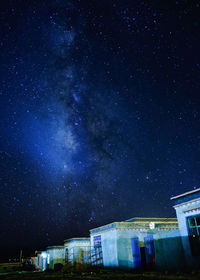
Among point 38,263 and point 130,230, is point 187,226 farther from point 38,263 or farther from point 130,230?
point 38,263

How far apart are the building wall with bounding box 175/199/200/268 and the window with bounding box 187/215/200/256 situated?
0.22 meters

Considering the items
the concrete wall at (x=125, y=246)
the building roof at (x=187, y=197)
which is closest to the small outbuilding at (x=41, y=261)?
the concrete wall at (x=125, y=246)

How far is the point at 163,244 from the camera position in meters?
16.2

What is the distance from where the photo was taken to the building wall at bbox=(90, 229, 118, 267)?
64.7 feet

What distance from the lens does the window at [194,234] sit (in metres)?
14.1

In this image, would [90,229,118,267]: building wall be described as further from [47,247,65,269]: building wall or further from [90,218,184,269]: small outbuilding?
[47,247,65,269]: building wall

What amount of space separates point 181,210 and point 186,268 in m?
3.66

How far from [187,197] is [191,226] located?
6.18 ft

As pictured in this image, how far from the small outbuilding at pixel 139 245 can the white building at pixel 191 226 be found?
0.83 m

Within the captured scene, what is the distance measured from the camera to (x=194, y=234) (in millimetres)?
14406

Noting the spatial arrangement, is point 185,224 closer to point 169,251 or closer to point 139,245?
point 169,251

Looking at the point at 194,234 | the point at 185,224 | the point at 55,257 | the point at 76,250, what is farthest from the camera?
the point at 55,257

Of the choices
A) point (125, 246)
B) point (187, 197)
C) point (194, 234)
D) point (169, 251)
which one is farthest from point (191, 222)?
point (125, 246)

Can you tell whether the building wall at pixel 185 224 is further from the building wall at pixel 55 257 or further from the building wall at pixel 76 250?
the building wall at pixel 55 257
